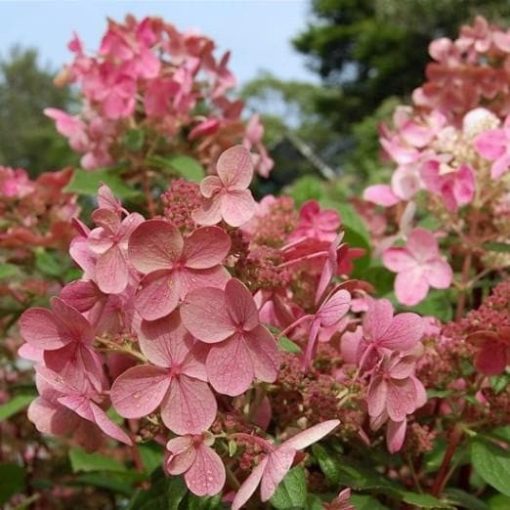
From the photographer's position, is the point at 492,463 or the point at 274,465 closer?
the point at 274,465

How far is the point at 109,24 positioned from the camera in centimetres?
160

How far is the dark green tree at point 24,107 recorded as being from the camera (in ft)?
87.6

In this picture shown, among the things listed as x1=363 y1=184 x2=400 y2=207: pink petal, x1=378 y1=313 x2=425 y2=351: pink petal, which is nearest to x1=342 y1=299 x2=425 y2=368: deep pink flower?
x1=378 y1=313 x2=425 y2=351: pink petal

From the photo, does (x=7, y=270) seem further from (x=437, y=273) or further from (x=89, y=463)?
(x=437, y=273)

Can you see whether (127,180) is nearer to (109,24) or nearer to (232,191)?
(109,24)

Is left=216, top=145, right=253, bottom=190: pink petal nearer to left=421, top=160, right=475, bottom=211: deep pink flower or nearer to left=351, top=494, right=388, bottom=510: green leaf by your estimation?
left=351, top=494, right=388, bottom=510: green leaf

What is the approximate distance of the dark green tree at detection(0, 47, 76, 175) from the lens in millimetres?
26703

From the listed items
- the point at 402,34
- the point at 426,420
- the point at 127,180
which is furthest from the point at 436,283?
the point at 402,34

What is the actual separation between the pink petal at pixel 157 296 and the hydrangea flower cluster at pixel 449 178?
529mm

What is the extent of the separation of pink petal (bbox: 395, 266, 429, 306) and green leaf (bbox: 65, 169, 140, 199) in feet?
1.62

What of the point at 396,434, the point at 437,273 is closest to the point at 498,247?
the point at 437,273

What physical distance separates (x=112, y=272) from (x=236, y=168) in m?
0.14

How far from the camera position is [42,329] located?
80cm

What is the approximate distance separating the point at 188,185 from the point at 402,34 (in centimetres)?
1908
